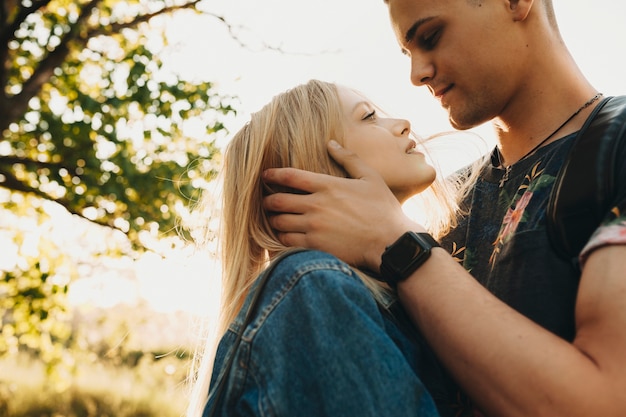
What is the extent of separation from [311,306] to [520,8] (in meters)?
1.55

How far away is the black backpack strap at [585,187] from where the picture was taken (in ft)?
4.91

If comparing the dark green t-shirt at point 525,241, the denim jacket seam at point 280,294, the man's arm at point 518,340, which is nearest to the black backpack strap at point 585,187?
the dark green t-shirt at point 525,241

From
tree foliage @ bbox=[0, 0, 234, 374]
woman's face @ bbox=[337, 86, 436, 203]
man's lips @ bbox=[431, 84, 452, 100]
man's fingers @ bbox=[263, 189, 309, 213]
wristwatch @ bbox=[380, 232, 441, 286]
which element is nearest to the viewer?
wristwatch @ bbox=[380, 232, 441, 286]

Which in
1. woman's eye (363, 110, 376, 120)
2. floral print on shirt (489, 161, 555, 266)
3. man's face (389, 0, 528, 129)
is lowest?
floral print on shirt (489, 161, 555, 266)

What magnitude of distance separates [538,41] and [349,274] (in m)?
1.35

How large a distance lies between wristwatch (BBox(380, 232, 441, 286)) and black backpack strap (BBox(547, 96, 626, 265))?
34 centimetres

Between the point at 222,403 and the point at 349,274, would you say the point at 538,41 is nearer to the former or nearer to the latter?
the point at 349,274

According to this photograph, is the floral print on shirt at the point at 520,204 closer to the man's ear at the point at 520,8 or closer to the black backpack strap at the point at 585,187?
the black backpack strap at the point at 585,187

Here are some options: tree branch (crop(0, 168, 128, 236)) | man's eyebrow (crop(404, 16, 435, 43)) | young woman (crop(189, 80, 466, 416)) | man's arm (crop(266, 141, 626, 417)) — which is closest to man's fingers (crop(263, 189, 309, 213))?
young woman (crop(189, 80, 466, 416))

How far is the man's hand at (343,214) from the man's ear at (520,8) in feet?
2.96

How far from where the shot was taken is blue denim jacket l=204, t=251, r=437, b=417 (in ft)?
4.40

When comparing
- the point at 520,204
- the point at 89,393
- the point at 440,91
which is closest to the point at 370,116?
the point at 440,91

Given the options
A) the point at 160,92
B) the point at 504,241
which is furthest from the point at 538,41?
the point at 160,92

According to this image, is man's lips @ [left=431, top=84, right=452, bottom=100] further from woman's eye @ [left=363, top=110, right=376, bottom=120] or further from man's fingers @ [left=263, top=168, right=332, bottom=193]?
man's fingers @ [left=263, top=168, right=332, bottom=193]
